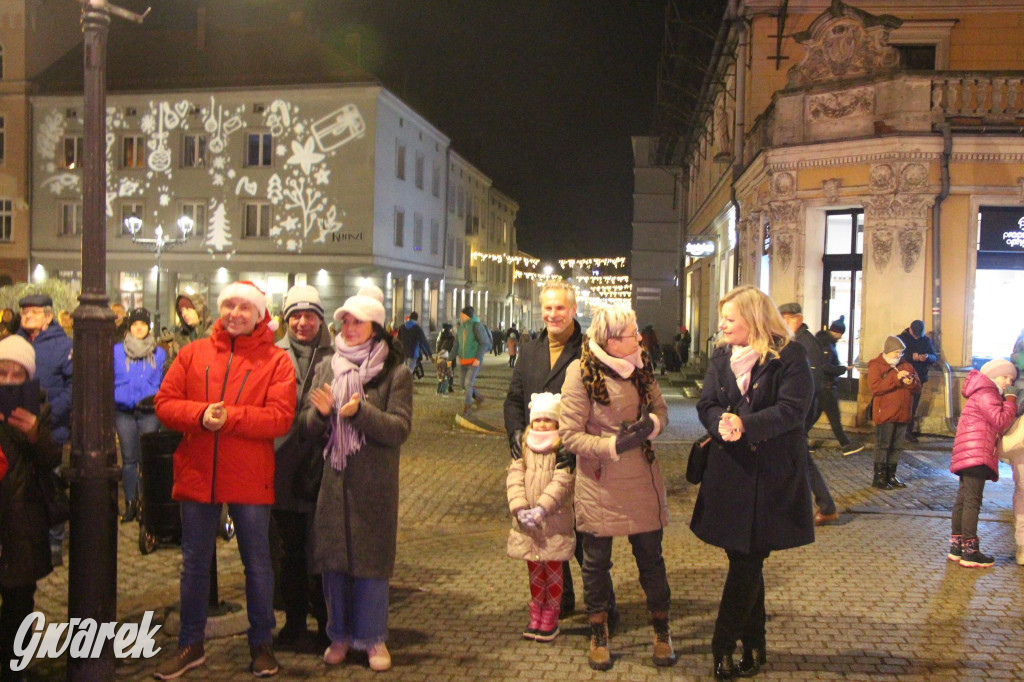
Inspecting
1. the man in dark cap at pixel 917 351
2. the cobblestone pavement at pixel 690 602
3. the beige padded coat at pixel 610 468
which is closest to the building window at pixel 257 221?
the man in dark cap at pixel 917 351

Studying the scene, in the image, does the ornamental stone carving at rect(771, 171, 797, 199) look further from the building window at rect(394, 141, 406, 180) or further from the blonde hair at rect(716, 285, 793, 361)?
the building window at rect(394, 141, 406, 180)

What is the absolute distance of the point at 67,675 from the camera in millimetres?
4355

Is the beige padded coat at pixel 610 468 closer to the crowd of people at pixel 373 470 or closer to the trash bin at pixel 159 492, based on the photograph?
the crowd of people at pixel 373 470

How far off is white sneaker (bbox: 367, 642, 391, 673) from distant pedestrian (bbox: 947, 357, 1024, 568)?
14.7ft

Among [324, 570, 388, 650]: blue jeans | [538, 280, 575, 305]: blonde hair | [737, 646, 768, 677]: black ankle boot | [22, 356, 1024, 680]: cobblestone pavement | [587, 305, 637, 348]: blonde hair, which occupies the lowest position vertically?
[22, 356, 1024, 680]: cobblestone pavement

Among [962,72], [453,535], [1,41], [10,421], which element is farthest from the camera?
[1,41]

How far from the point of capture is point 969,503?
6.60 metres

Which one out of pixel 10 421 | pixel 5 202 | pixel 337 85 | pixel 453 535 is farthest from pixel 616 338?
pixel 5 202

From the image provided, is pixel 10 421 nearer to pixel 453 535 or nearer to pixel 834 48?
pixel 453 535

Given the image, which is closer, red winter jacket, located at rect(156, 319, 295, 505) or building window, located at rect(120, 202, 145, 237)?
red winter jacket, located at rect(156, 319, 295, 505)

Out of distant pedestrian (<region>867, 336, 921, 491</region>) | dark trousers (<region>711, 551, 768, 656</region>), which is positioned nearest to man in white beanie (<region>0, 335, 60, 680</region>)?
dark trousers (<region>711, 551, 768, 656</region>)

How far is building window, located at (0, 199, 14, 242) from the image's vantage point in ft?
125

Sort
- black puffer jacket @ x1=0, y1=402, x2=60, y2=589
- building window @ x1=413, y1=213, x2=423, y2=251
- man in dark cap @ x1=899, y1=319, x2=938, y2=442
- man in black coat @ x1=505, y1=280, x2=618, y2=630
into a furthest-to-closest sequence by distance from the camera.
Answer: building window @ x1=413, y1=213, x2=423, y2=251, man in dark cap @ x1=899, y1=319, x2=938, y2=442, man in black coat @ x1=505, y1=280, x2=618, y2=630, black puffer jacket @ x1=0, y1=402, x2=60, y2=589

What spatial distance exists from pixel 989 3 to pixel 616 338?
1711cm
